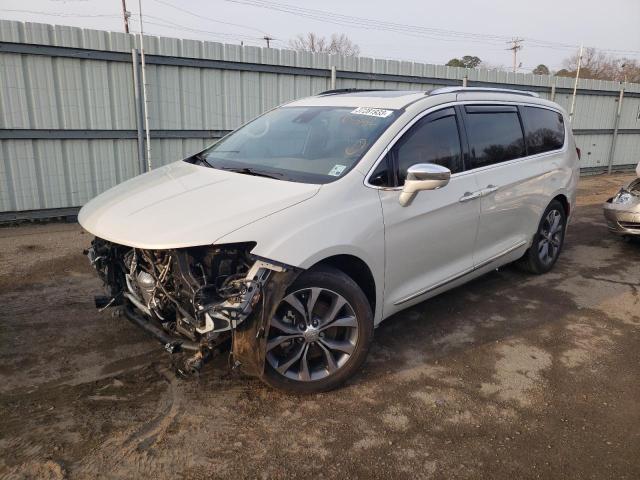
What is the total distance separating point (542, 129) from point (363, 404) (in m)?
3.68

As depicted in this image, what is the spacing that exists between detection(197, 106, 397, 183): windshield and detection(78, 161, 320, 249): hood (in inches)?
8.2

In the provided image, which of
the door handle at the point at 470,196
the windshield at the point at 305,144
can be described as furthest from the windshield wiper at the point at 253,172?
the door handle at the point at 470,196

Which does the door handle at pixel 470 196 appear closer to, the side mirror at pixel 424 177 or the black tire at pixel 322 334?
the side mirror at pixel 424 177

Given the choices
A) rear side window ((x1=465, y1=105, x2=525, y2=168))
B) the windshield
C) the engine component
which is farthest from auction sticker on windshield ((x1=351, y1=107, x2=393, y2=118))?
the engine component

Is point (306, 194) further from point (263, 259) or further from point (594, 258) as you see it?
point (594, 258)

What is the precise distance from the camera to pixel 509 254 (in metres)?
4.95

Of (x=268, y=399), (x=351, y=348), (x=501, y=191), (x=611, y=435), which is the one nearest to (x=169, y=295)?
(x=268, y=399)

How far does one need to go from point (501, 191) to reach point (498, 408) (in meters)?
2.03

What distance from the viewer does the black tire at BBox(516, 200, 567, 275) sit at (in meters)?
5.44

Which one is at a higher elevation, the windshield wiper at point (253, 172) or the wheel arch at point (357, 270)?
the windshield wiper at point (253, 172)

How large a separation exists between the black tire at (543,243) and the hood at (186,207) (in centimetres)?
322

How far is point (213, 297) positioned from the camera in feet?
9.32

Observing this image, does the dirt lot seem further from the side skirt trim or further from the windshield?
the windshield

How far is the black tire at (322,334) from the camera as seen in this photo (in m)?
3.05
